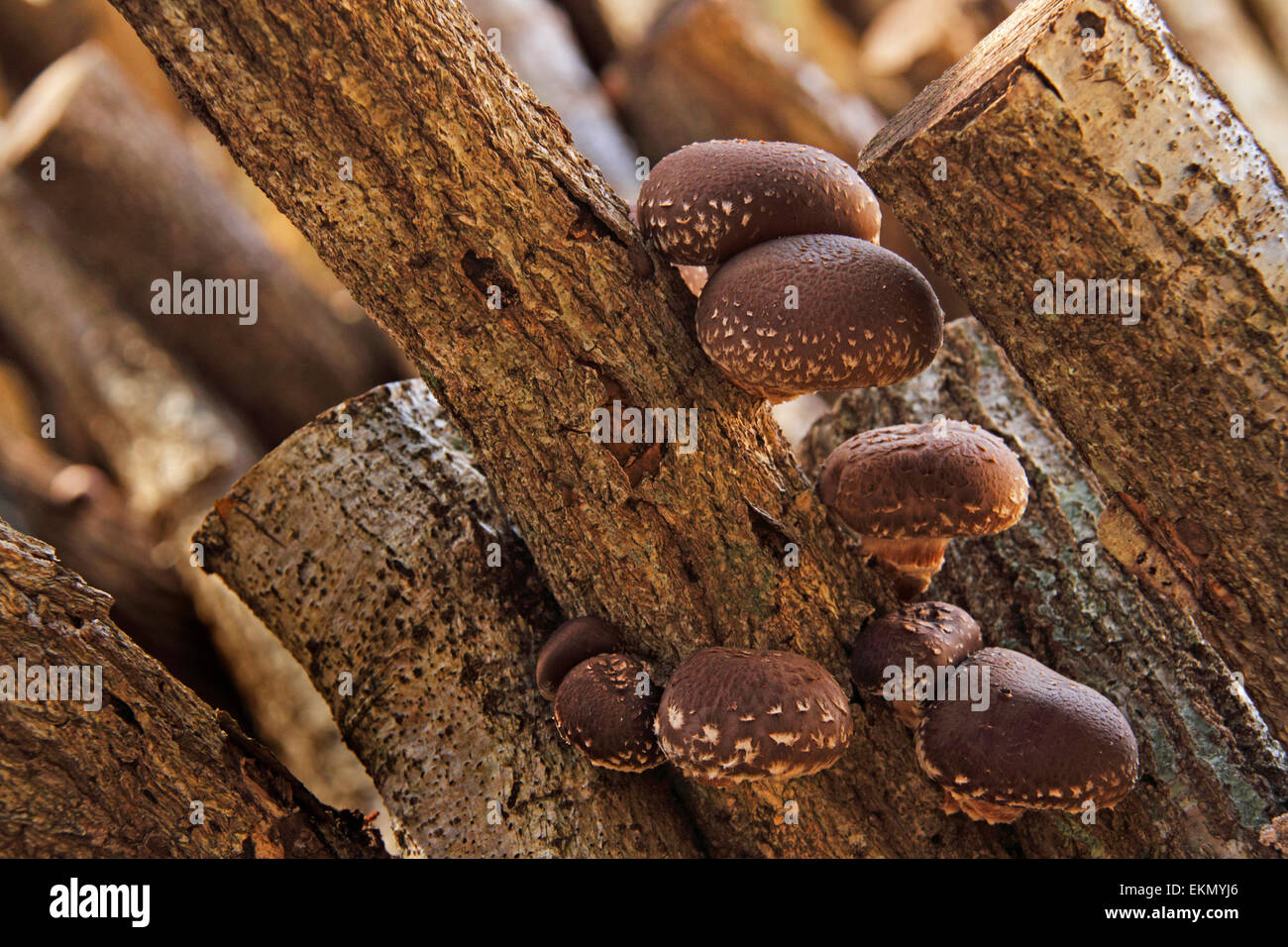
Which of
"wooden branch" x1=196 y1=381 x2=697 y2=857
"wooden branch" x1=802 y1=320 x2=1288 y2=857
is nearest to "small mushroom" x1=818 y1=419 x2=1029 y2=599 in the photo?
"wooden branch" x1=802 y1=320 x2=1288 y2=857

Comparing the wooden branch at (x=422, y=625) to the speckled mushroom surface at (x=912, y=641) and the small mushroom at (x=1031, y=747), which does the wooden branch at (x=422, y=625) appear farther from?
the small mushroom at (x=1031, y=747)

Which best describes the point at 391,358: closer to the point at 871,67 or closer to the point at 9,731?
the point at 871,67

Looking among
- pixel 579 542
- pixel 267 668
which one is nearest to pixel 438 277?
pixel 579 542

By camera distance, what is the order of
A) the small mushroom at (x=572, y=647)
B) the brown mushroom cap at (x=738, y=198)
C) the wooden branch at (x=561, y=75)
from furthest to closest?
1. the wooden branch at (x=561, y=75)
2. the small mushroom at (x=572, y=647)
3. the brown mushroom cap at (x=738, y=198)

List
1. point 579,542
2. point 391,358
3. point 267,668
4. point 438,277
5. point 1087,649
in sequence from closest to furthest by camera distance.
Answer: point 438,277 < point 579,542 < point 1087,649 < point 267,668 < point 391,358

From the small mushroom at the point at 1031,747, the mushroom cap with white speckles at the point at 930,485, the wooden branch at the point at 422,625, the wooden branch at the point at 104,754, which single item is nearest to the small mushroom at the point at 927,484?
the mushroom cap with white speckles at the point at 930,485

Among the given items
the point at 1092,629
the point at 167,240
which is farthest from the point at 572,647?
the point at 167,240
